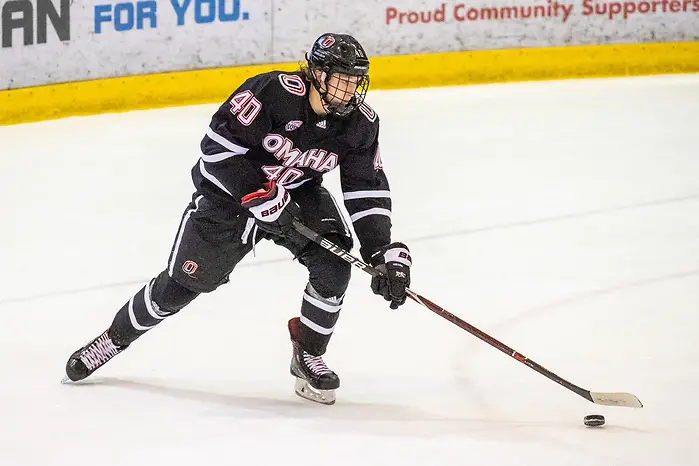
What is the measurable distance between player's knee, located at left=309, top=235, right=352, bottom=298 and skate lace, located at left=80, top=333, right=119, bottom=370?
→ 0.66m

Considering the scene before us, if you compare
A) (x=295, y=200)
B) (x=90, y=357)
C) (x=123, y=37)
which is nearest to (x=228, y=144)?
(x=295, y=200)

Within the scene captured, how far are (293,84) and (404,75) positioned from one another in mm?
4899

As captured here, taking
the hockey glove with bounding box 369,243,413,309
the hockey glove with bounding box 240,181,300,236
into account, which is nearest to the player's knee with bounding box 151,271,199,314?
the hockey glove with bounding box 240,181,300,236

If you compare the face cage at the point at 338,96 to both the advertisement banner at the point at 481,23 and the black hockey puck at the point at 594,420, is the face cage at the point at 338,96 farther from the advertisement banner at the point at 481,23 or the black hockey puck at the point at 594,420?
the advertisement banner at the point at 481,23

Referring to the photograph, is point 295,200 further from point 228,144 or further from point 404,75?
point 404,75

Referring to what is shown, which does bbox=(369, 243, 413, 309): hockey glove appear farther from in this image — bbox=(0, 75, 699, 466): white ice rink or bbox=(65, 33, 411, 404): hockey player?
bbox=(0, 75, 699, 466): white ice rink

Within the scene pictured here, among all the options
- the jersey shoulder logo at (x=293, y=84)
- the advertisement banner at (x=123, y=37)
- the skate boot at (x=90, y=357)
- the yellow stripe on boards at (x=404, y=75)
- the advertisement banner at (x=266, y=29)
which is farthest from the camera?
the yellow stripe on boards at (x=404, y=75)

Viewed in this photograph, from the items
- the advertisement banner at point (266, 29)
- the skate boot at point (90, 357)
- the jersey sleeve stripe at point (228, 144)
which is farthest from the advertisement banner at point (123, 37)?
the jersey sleeve stripe at point (228, 144)

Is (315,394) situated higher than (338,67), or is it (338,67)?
(338,67)

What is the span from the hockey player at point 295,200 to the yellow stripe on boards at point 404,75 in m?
3.70

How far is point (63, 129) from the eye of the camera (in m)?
6.80

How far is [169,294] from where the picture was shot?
3418 millimetres

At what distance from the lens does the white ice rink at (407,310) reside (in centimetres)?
316

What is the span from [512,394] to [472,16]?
5.15 metres
